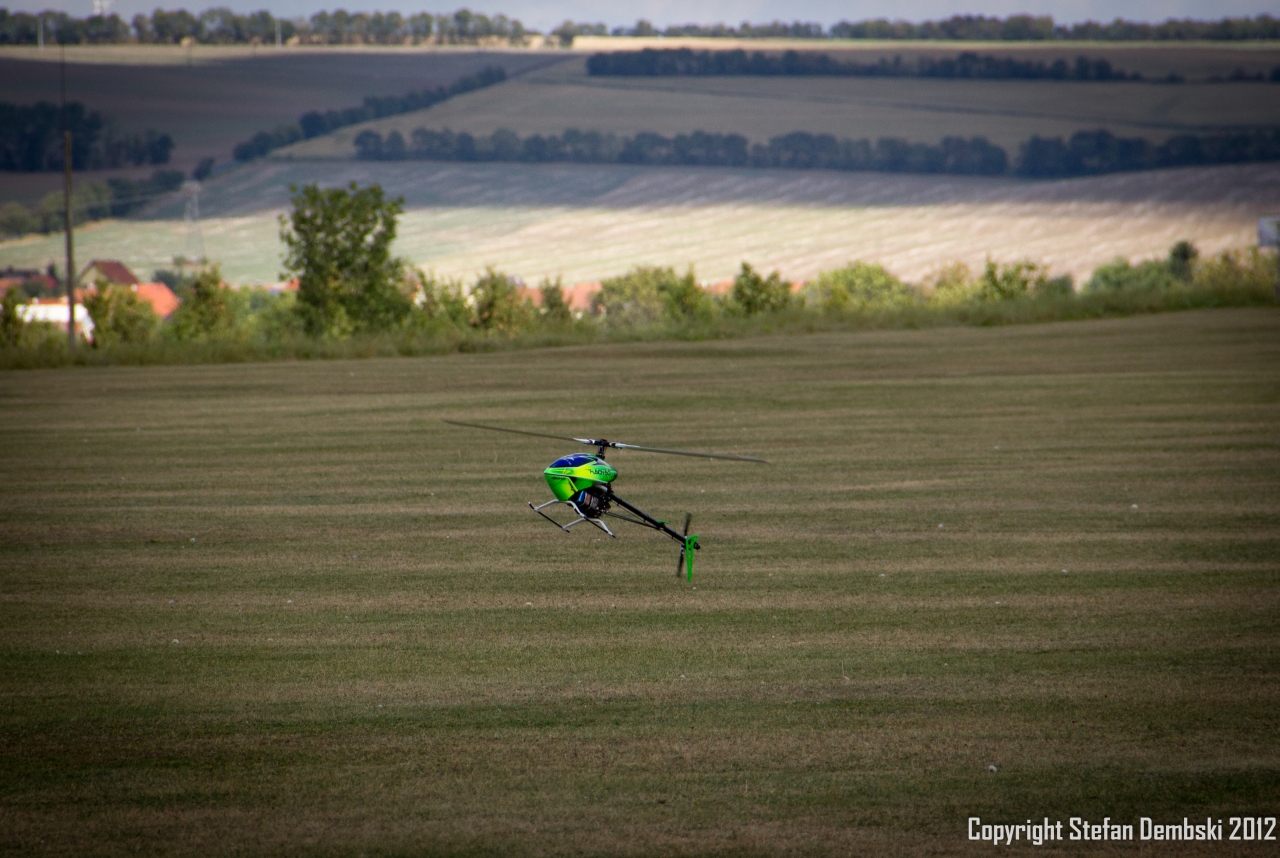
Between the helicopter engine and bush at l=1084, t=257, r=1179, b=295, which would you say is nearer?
the helicopter engine

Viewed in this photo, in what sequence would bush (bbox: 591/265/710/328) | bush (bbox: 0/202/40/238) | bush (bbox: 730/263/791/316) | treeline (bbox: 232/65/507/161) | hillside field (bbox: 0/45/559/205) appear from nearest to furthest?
bush (bbox: 730/263/791/316), bush (bbox: 591/265/710/328), bush (bbox: 0/202/40/238), hillside field (bbox: 0/45/559/205), treeline (bbox: 232/65/507/161)

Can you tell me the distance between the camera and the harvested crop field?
400 feet

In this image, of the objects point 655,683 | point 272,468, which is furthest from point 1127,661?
point 272,468

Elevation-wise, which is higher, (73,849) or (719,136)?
(719,136)

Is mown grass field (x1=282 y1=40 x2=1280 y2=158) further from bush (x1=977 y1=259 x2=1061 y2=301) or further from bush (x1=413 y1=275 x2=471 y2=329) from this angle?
bush (x1=413 y1=275 x2=471 y2=329)

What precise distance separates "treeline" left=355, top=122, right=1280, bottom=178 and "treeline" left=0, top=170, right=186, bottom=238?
26814mm

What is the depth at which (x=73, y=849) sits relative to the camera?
660cm

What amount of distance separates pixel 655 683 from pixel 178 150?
185315 mm

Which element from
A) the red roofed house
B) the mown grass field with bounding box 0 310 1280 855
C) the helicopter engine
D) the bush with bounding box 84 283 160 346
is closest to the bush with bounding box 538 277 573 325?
the bush with bounding box 84 283 160 346

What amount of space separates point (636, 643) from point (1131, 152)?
15298 cm

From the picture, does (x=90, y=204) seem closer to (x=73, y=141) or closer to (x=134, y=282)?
(x=73, y=141)

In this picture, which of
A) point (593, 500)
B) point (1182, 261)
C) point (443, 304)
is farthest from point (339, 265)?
point (1182, 261)

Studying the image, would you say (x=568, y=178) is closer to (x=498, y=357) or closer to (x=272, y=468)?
(x=498, y=357)

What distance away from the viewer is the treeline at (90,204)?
132 meters
